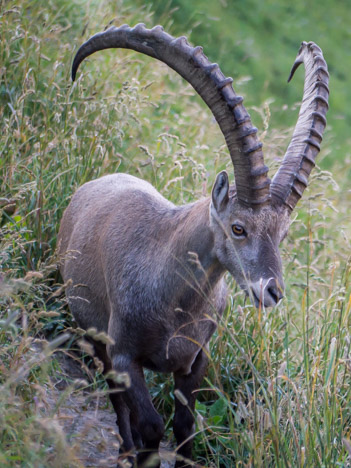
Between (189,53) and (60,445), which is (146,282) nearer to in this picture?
(189,53)

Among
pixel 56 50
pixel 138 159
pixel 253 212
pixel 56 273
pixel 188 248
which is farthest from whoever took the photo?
pixel 56 50

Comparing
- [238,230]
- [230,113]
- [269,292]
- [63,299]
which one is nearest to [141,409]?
[63,299]

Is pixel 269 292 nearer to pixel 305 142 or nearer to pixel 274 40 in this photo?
pixel 305 142

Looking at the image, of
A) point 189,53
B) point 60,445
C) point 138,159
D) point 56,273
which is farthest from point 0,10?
point 60,445

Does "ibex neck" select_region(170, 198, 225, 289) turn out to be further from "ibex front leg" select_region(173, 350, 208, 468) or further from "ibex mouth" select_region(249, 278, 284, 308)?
"ibex front leg" select_region(173, 350, 208, 468)

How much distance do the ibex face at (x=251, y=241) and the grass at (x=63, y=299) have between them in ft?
0.60

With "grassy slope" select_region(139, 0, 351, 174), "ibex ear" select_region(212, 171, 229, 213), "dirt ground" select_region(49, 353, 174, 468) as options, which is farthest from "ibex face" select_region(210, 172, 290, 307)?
"grassy slope" select_region(139, 0, 351, 174)

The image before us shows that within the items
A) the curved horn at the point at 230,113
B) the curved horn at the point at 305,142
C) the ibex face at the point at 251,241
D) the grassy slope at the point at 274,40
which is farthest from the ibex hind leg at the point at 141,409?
the grassy slope at the point at 274,40

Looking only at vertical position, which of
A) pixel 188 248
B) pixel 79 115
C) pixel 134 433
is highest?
pixel 79 115

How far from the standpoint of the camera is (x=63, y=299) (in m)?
4.24

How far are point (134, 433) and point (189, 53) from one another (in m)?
2.51

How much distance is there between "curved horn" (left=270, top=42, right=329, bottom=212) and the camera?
4133 millimetres

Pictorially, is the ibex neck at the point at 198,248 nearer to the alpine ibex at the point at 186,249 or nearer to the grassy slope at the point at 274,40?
the alpine ibex at the point at 186,249

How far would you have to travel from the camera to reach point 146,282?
4.28m
